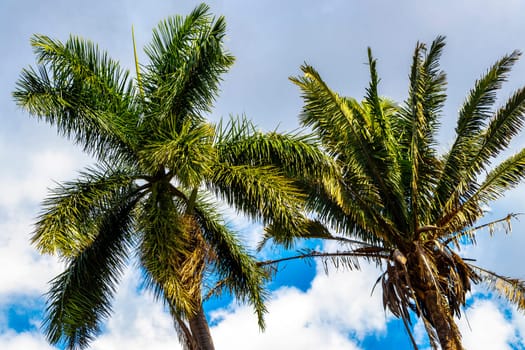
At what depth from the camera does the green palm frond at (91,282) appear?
12734 millimetres

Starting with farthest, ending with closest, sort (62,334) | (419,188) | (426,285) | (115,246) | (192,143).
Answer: (419,188)
(426,285)
(115,246)
(62,334)
(192,143)

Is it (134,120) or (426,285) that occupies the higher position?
(134,120)

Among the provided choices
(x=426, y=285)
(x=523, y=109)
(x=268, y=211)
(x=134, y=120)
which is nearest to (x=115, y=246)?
(x=134, y=120)

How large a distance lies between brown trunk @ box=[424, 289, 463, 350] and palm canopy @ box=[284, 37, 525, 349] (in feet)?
0.11

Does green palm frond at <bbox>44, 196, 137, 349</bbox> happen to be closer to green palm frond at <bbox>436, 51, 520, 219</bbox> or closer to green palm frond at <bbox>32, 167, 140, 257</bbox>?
green palm frond at <bbox>32, 167, 140, 257</bbox>

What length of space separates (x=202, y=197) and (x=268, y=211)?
10.00 feet

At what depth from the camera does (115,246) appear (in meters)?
13.7

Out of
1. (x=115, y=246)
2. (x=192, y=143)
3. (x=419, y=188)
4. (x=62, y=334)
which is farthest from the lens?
(x=419, y=188)

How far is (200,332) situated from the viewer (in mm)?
13461

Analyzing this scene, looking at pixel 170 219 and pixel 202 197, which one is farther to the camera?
pixel 202 197

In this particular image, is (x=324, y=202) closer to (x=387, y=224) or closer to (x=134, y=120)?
(x=387, y=224)

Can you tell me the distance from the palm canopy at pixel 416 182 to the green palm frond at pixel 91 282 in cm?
474

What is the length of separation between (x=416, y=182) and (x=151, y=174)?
21.6 ft

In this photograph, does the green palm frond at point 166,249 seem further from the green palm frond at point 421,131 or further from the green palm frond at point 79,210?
the green palm frond at point 421,131
